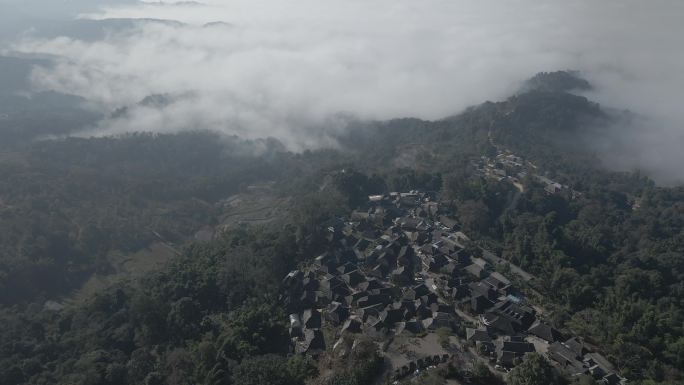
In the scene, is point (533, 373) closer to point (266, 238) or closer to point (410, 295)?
point (410, 295)

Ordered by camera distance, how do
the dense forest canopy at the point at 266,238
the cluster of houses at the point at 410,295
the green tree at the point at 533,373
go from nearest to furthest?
the green tree at the point at 533,373
the cluster of houses at the point at 410,295
the dense forest canopy at the point at 266,238

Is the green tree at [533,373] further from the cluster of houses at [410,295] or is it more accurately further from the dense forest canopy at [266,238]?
the cluster of houses at [410,295]

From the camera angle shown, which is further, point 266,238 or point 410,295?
point 266,238

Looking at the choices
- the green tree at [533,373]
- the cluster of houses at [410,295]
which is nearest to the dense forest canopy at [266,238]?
the green tree at [533,373]

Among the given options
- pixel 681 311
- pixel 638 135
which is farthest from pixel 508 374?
pixel 638 135

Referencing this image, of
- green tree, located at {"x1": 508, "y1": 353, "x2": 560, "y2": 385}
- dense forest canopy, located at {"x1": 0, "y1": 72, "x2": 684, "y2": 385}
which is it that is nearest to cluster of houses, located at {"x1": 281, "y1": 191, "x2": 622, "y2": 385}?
dense forest canopy, located at {"x1": 0, "y1": 72, "x2": 684, "y2": 385}

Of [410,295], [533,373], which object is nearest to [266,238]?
Result: [410,295]
